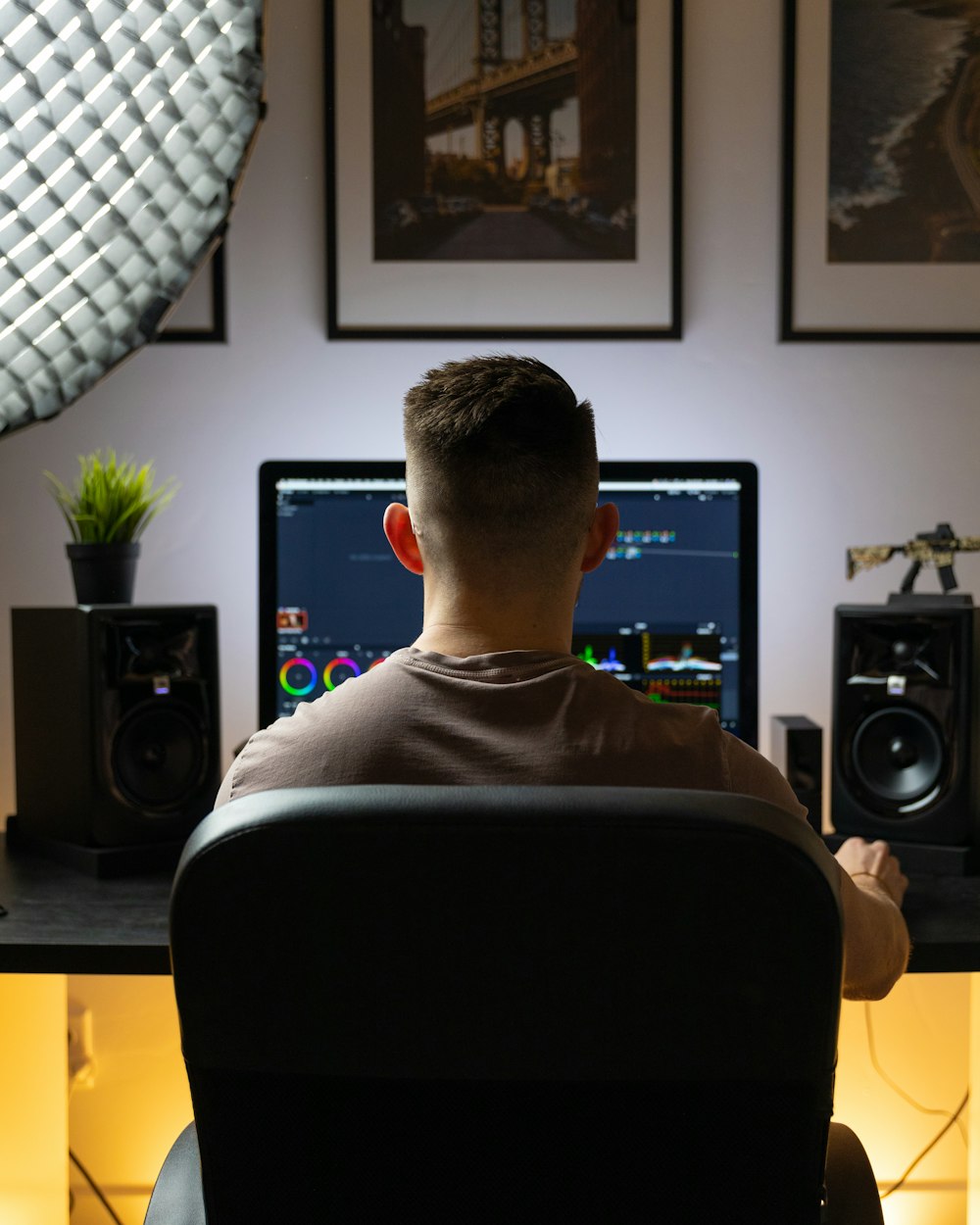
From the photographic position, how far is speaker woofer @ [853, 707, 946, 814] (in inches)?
58.1

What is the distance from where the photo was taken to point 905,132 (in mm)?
1839

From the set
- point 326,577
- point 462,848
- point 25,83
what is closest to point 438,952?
point 462,848

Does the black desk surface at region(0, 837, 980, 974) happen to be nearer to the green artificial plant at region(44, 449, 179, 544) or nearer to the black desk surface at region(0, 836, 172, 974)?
the black desk surface at region(0, 836, 172, 974)

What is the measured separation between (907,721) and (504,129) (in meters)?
1.14

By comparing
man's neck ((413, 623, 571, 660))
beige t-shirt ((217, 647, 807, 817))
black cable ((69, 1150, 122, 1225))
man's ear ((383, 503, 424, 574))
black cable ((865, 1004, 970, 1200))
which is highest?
man's ear ((383, 503, 424, 574))

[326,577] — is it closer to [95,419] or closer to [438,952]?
[95,419]

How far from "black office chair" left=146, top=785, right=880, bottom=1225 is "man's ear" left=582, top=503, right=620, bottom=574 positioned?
1.45ft

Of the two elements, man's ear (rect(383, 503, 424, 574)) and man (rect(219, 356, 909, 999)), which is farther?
man's ear (rect(383, 503, 424, 574))

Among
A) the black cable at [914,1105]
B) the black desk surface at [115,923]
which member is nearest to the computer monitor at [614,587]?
the black desk surface at [115,923]

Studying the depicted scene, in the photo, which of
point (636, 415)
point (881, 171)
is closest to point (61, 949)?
point (636, 415)

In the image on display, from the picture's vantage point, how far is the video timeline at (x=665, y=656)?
1.61m

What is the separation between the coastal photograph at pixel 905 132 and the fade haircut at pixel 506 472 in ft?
3.79

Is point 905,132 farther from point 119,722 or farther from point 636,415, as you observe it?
point 119,722

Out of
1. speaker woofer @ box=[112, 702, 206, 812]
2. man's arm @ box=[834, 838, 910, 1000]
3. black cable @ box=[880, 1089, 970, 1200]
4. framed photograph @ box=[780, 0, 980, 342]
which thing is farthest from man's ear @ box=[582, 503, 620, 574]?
black cable @ box=[880, 1089, 970, 1200]
